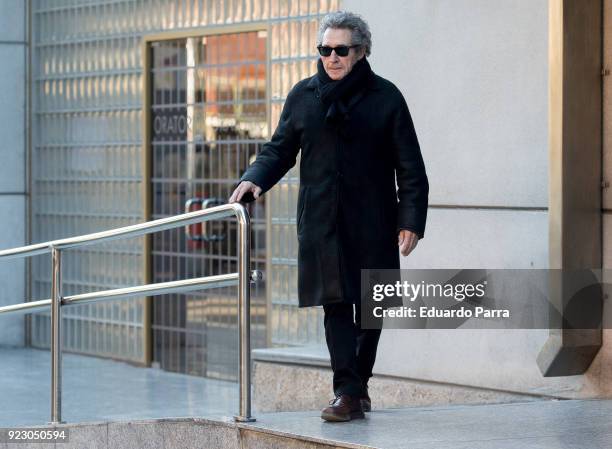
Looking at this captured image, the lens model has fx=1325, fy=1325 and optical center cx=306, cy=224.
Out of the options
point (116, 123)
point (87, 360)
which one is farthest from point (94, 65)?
point (87, 360)

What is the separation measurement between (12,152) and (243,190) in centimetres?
699

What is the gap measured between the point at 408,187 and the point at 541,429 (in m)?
1.15

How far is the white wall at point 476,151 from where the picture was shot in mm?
6988

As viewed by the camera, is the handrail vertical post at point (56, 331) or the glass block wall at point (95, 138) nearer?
the handrail vertical post at point (56, 331)

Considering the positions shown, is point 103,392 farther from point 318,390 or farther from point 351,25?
point 351,25

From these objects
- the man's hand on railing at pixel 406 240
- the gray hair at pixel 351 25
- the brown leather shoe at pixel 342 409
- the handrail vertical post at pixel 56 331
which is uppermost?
the gray hair at pixel 351 25

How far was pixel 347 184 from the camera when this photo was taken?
17.9ft

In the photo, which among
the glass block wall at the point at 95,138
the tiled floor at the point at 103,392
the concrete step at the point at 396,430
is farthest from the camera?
the glass block wall at the point at 95,138

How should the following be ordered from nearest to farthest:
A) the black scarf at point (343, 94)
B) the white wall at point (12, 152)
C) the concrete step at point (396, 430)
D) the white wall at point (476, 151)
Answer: the concrete step at point (396, 430) < the black scarf at point (343, 94) < the white wall at point (476, 151) < the white wall at point (12, 152)

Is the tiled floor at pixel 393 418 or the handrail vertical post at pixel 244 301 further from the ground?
the handrail vertical post at pixel 244 301

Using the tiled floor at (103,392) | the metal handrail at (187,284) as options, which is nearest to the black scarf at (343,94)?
the metal handrail at (187,284)

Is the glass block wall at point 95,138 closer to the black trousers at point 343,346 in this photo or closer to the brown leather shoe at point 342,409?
the black trousers at point 343,346

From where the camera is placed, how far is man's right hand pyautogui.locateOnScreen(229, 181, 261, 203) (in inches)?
217

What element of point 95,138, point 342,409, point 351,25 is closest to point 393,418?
point 342,409
